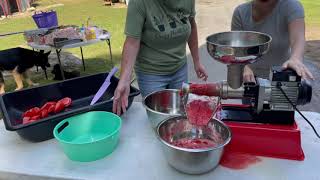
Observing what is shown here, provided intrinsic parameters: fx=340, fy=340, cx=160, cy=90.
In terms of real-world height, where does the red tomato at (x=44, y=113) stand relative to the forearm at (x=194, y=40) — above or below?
below

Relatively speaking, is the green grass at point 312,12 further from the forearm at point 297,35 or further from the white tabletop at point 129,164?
the white tabletop at point 129,164

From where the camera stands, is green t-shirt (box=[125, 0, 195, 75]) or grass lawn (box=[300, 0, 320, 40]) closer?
green t-shirt (box=[125, 0, 195, 75])

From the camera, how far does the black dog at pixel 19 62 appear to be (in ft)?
13.7

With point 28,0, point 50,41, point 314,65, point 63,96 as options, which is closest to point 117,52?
point 50,41

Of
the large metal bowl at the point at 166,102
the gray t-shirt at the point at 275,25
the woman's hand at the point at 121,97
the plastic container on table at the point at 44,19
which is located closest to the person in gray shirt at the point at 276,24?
Answer: the gray t-shirt at the point at 275,25

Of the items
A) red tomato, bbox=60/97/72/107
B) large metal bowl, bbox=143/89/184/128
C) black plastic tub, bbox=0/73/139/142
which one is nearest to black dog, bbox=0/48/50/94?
black plastic tub, bbox=0/73/139/142

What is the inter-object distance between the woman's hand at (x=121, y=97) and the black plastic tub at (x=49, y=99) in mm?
28

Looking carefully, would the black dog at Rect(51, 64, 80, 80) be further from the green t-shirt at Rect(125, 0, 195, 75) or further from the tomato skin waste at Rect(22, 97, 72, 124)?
the tomato skin waste at Rect(22, 97, 72, 124)

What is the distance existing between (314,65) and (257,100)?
3.70m

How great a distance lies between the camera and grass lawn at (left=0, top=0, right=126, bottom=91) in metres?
5.03

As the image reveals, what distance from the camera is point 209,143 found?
1.19 meters

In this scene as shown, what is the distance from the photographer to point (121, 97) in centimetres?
144

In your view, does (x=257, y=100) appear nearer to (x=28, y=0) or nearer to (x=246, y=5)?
(x=246, y=5)

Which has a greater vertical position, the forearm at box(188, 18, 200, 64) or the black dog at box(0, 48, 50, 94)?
the forearm at box(188, 18, 200, 64)
